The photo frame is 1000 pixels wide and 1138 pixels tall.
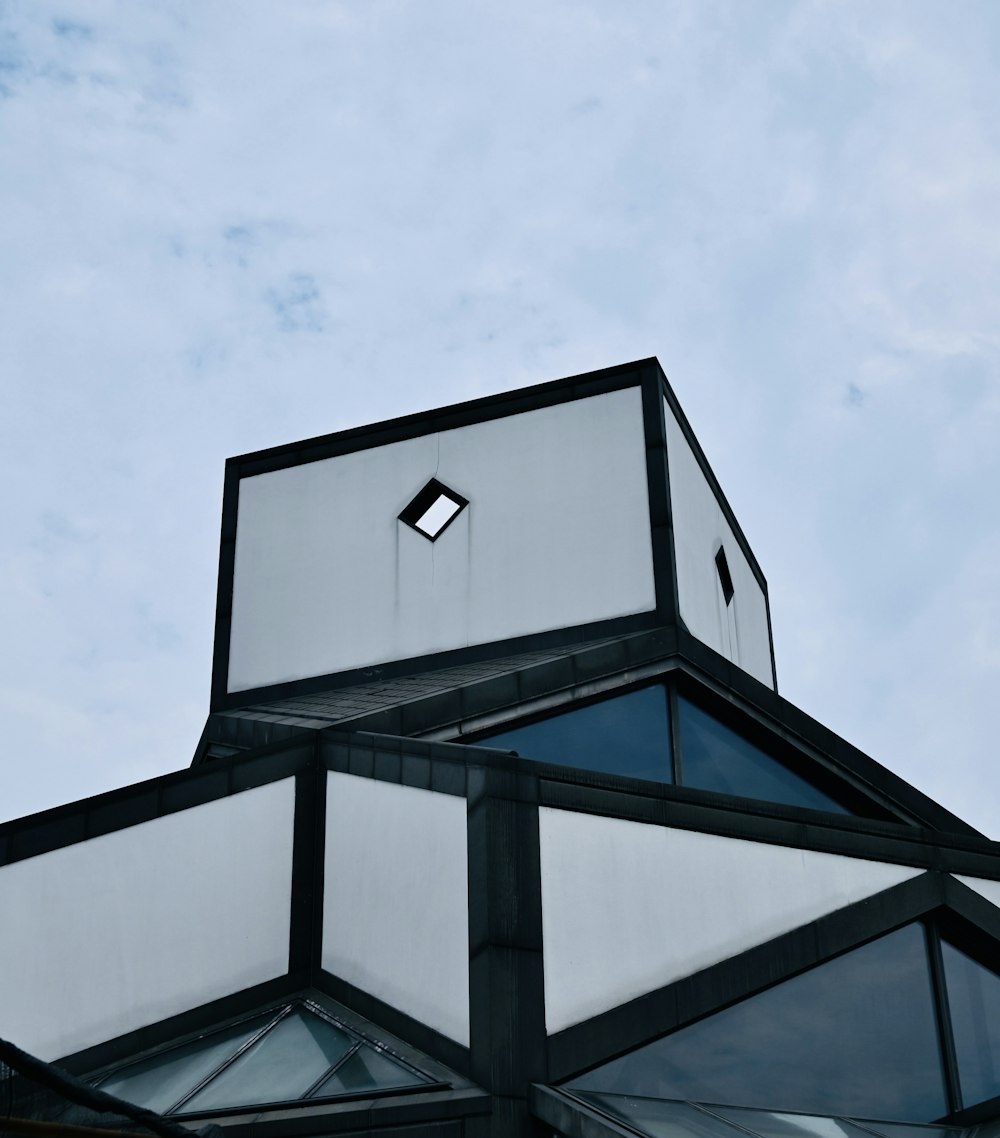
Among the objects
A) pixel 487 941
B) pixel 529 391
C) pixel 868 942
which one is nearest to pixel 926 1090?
pixel 868 942

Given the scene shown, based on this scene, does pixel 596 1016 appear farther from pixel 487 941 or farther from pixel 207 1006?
pixel 207 1006

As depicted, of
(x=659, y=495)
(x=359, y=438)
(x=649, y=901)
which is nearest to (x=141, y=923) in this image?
(x=649, y=901)

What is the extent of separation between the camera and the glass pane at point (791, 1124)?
9.93m

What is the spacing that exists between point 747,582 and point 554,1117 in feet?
41.2

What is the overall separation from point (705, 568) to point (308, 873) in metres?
7.08

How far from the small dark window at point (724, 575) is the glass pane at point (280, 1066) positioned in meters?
9.17

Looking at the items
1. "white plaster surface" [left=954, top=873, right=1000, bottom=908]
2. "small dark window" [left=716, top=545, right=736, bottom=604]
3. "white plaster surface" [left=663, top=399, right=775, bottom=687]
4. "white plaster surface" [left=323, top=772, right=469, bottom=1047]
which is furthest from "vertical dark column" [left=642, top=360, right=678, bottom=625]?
"white plaster surface" [left=323, top=772, right=469, bottom=1047]

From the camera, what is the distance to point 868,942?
1158cm

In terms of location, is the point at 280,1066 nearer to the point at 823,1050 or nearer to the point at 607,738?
the point at 823,1050

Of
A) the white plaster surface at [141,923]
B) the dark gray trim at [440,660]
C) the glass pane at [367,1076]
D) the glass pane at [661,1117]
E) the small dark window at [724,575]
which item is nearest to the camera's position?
the glass pane at [661,1117]

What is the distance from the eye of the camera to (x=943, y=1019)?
11.8m

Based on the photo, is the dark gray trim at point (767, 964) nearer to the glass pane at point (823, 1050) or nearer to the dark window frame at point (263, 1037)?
the glass pane at point (823, 1050)

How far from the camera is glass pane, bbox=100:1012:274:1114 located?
10117mm

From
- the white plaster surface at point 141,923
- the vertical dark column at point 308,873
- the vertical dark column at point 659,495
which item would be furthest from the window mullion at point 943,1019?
the white plaster surface at point 141,923
